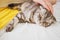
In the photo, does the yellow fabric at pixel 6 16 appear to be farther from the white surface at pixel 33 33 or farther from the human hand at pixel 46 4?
the human hand at pixel 46 4

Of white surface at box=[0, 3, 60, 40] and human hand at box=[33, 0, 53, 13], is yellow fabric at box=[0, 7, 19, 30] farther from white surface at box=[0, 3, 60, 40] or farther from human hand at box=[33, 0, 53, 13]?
human hand at box=[33, 0, 53, 13]

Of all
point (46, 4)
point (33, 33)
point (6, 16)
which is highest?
point (46, 4)

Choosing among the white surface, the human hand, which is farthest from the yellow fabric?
the human hand

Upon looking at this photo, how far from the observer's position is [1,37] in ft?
3.18

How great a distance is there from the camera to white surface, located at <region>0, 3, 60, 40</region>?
969 mm

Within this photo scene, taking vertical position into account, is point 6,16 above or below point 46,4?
below

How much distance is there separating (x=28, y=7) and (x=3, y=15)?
0.31 metres

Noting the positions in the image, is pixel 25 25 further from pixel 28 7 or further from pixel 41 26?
pixel 28 7

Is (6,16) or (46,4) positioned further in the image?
(46,4)

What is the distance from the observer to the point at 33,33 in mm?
1036

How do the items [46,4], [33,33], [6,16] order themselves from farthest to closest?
[46,4] → [6,16] → [33,33]

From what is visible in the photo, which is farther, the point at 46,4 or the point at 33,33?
the point at 46,4

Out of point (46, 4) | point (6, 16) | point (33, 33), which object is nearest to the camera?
point (33, 33)

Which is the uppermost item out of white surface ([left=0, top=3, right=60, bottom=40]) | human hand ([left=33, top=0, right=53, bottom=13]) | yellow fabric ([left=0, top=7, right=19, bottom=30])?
human hand ([left=33, top=0, right=53, bottom=13])
